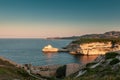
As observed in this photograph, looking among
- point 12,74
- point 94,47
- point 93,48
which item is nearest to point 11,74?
point 12,74

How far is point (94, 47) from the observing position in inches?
5851

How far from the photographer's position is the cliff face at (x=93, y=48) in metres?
144

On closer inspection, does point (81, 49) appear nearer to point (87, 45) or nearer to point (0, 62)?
point (87, 45)

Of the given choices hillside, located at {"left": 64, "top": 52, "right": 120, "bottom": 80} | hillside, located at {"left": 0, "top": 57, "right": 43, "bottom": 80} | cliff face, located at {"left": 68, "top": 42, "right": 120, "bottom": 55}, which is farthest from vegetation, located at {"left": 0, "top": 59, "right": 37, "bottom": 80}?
cliff face, located at {"left": 68, "top": 42, "right": 120, "bottom": 55}

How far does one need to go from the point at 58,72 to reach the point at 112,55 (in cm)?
2076

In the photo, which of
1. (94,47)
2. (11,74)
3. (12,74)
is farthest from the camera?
(94,47)

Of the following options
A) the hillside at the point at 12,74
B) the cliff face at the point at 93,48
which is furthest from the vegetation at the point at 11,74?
the cliff face at the point at 93,48

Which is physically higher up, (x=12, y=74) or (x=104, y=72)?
(x=104, y=72)

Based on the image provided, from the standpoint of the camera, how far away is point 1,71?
2714cm

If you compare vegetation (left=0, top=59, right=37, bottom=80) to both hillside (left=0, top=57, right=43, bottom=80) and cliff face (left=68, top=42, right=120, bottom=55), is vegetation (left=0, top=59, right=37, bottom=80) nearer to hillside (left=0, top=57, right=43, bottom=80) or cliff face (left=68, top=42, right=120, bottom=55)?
hillside (left=0, top=57, right=43, bottom=80)

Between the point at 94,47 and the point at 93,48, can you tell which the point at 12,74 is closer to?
the point at 93,48

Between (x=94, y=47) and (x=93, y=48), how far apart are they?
170 cm

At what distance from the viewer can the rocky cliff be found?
144125 millimetres

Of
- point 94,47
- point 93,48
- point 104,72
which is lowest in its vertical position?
point 93,48
